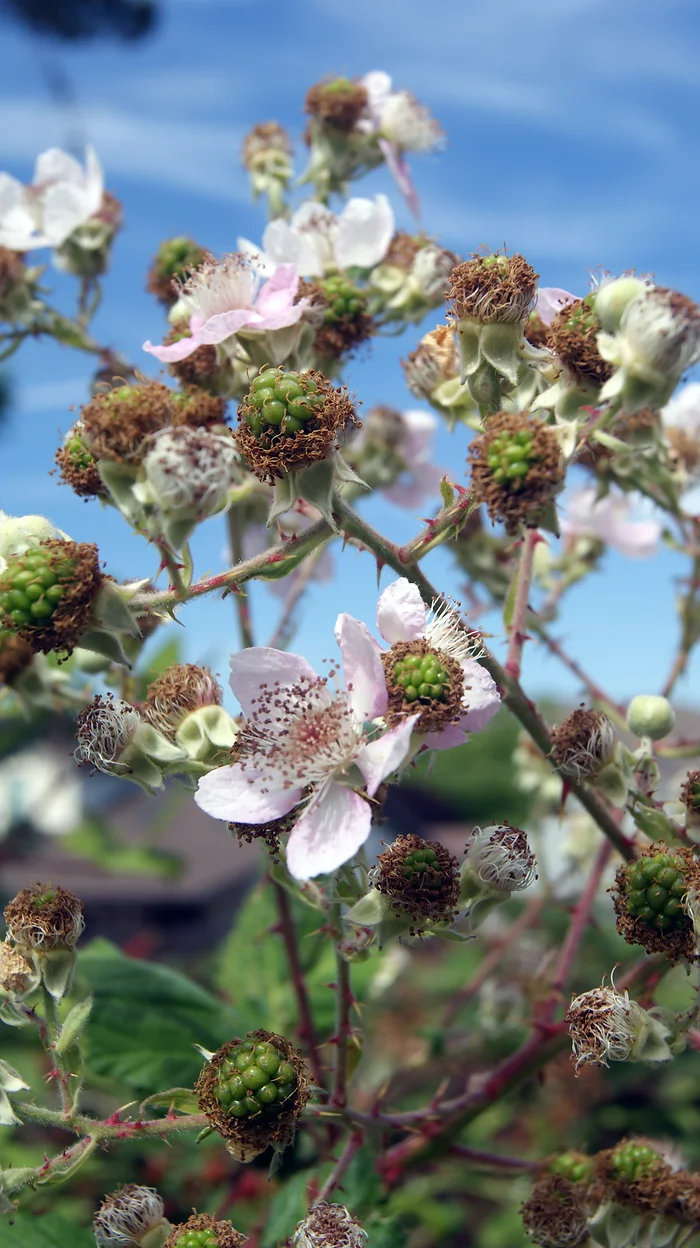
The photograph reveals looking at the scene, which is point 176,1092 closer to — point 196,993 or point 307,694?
point 307,694

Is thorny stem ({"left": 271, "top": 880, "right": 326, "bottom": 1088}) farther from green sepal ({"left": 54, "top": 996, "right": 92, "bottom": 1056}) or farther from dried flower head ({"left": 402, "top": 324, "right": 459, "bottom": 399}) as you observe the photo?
dried flower head ({"left": 402, "top": 324, "right": 459, "bottom": 399})

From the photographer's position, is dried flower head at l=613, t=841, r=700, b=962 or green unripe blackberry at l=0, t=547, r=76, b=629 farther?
dried flower head at l=613, t=841, r=700, b=962

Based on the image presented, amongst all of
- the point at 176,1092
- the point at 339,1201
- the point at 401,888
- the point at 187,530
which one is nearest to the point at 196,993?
the point at 339,1201

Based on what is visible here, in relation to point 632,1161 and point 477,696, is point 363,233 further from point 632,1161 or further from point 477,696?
point 632,1161

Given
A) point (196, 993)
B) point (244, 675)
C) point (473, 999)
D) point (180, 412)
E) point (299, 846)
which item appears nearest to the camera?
point (299, 846)

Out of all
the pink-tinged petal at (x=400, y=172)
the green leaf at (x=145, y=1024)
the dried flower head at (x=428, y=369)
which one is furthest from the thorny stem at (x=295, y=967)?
the pink-tinged petal at (x=400, y=172)

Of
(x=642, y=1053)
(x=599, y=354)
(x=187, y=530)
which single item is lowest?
(x=642, y=1053)

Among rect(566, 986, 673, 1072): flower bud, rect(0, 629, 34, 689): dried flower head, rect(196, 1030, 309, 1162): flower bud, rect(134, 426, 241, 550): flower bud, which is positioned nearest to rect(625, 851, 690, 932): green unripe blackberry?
rect(566, 986, 673, 1072): flower bud
